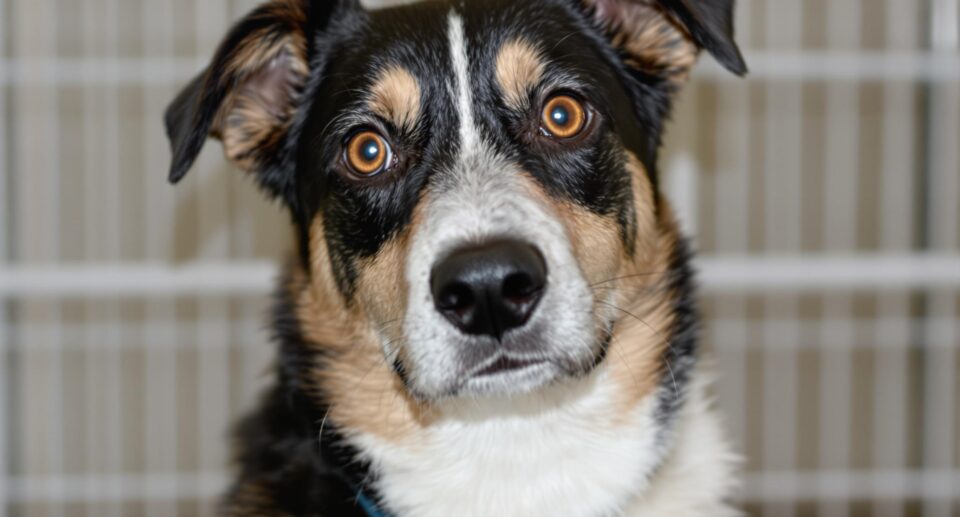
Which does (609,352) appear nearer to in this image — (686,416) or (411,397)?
(686,416)

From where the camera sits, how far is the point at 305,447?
7.16 ft

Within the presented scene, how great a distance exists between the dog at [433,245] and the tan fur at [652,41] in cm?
1

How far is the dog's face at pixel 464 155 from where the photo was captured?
1800 millimetres

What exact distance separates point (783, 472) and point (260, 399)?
2.16m

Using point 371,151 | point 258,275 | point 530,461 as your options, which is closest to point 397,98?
point 371,151

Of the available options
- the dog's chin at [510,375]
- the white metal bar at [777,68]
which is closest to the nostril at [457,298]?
the dog's chin at [510,375]

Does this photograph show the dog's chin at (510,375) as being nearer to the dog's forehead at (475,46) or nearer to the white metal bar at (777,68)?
the dog's forehead at (475,46)

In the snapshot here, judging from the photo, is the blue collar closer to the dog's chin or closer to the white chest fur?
the white chest fur

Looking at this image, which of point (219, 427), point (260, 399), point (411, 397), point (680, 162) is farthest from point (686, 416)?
point (219, 427)

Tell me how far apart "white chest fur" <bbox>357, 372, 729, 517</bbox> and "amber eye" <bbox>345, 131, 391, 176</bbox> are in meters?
0.52

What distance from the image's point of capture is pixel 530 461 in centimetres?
205

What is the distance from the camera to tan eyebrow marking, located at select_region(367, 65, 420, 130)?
6.83ft

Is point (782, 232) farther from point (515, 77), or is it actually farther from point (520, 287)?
point (520, 287)

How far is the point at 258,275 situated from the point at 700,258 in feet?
4.75
